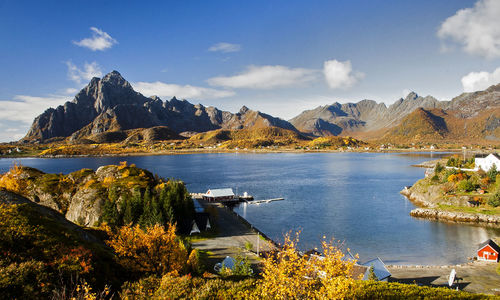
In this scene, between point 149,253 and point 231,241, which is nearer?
point 149,253

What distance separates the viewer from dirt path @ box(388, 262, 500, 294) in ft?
96.1

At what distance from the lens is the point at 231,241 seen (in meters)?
40.8

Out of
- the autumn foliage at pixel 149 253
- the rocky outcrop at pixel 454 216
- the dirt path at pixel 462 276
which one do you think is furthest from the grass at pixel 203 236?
the rocky outcrop at pixel 454 216

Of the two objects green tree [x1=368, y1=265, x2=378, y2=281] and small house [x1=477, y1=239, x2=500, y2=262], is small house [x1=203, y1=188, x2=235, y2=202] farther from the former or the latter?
small house [x1=477, y1=239, x2=500, y2=262]

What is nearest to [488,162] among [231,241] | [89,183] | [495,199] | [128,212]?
[495,199]

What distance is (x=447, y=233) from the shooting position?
163 feet

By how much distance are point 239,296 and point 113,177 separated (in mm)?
38887

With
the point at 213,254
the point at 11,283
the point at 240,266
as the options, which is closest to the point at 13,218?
the point at 11,283

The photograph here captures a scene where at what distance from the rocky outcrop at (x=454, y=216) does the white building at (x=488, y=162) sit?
26.7 meters

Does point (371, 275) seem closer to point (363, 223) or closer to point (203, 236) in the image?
point (203, 236)

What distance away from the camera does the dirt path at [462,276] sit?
29297 mm

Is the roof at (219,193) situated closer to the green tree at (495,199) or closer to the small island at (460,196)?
the small island at (460,196)

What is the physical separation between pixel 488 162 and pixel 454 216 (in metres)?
32.0

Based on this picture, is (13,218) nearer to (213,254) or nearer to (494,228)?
(213,254)
